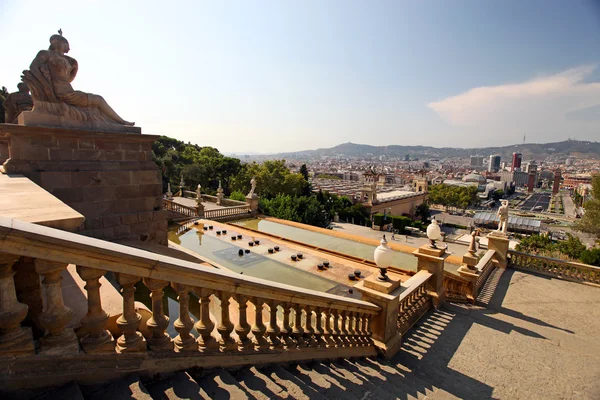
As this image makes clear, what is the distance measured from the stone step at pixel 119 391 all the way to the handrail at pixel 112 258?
0.71 metres

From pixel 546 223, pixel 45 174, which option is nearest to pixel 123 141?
pixel 45 174

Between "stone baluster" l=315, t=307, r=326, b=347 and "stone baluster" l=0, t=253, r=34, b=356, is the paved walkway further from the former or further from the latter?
"stone baluster" l=0, t=253, r=34, b=356

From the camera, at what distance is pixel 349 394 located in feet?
11.5

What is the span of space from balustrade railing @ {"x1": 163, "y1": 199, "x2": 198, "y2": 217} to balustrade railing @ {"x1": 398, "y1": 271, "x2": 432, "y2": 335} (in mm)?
13322

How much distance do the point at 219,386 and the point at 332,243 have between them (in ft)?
32.7

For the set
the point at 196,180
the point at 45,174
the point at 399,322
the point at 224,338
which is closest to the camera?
the point at 224,338

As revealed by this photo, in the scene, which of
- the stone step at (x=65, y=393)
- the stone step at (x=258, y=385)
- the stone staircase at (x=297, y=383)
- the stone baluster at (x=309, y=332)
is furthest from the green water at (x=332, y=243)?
the stone step at (x=65, y=393)

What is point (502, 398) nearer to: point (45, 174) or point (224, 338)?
point (224, 338)

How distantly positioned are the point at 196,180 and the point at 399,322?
3808 centimetres

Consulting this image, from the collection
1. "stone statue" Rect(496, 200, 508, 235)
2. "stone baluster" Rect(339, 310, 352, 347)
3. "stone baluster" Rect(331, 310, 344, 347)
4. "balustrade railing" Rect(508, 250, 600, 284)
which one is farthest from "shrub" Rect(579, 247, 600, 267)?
"stone baluster" Rect(331, 310, 344, 347)

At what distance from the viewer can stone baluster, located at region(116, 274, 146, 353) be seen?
6.93ft

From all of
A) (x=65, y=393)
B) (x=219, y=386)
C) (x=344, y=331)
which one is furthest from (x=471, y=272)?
(x=65, y=393)

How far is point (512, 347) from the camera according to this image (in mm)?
5852

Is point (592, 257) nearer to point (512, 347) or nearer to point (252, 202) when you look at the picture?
point (512, 347)
